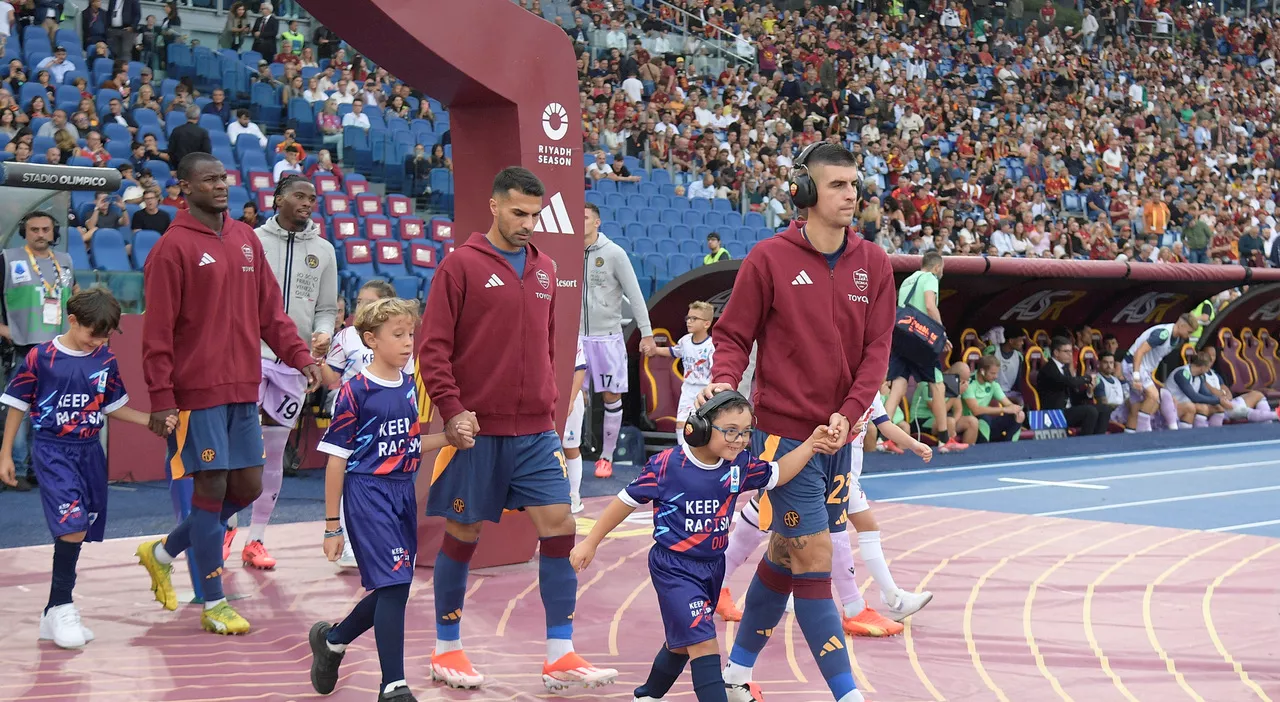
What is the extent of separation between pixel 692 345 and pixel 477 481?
18.8ft

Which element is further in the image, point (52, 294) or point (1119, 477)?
point (1119, 477)

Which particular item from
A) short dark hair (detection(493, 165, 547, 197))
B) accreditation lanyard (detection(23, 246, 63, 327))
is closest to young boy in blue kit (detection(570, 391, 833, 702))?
short dark hair (detection(493, 165, 547, 197))

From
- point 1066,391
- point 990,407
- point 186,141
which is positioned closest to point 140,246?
point 186,141

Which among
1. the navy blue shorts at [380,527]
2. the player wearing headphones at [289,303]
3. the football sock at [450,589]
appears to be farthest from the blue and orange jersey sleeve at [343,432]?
the player wearing headphones at [289,303]

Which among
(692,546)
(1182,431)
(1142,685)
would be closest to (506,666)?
(692,546)

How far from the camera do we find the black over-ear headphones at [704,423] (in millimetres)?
4691

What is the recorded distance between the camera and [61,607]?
5938 millimetres

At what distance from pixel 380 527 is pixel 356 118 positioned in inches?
563

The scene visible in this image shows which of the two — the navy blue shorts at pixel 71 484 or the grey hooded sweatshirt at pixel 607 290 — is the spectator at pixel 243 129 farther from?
the navy blue shorts at pixel 71 484

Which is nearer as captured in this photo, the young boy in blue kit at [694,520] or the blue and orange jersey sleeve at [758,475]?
the young boy in blue kit at [694,520]

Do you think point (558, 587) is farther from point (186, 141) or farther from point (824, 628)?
point (186, 141)

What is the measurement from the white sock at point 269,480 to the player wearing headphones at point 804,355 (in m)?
3.66

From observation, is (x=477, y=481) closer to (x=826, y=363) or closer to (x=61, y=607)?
(x=826, y=363)

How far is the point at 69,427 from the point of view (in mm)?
6117
